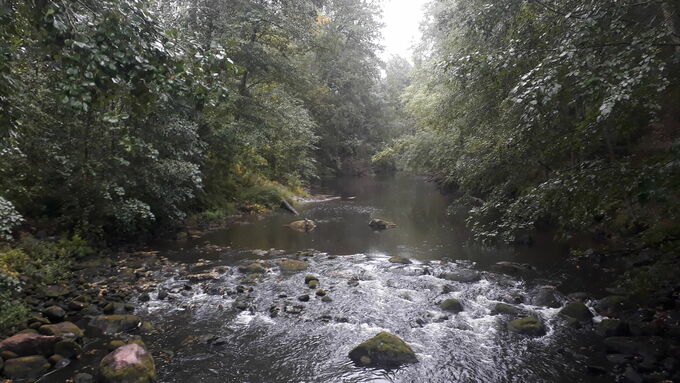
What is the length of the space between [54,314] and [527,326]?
26.1ft

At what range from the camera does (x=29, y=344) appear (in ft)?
19.3

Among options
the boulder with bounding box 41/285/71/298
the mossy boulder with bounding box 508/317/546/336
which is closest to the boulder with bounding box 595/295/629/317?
the mossy boulder with bounding box 508/317/546/336

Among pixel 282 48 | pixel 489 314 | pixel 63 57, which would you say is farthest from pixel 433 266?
pixel 282 48

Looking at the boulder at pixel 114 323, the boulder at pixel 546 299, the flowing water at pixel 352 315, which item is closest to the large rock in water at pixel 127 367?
the flowing water at pixel 352 315

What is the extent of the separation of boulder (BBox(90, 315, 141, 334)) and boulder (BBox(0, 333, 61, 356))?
0.95m

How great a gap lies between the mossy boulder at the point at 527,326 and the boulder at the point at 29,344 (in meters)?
7.14

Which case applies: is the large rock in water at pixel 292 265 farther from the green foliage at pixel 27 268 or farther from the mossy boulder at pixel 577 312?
the mossy boulder at pixel 577 312

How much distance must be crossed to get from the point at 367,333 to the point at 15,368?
4961 mm

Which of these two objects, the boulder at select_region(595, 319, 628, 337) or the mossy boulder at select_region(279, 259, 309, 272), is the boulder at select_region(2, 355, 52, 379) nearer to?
the mossy boulder at select_region(279, 259, 309, 272)

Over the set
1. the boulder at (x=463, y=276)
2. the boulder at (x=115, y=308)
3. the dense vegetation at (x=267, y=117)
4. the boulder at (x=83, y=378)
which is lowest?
the boulder at (x=83, y=378)

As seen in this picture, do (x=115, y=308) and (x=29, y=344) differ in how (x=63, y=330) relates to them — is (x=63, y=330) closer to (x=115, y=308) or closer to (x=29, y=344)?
(x=29, y=344)

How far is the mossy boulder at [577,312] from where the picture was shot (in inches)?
296

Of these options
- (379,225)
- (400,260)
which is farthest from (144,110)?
(379,225)

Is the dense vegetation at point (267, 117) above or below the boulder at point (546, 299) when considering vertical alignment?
above
